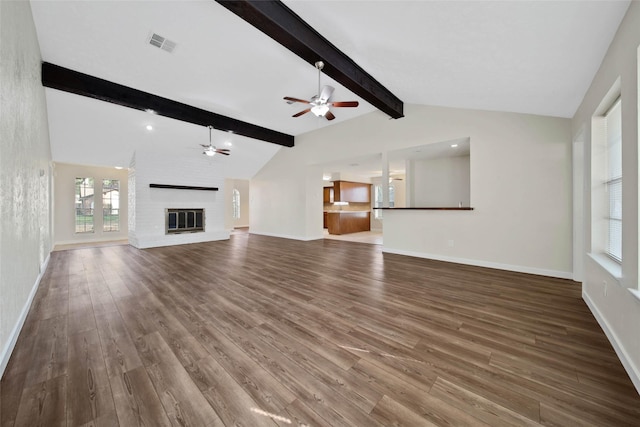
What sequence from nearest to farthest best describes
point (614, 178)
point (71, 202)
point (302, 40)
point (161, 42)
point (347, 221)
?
A: 1. point (614, 178)
2. point (302, 40)
3. point (161, 42)
4. point (71, 202)
5. point (347, 221)

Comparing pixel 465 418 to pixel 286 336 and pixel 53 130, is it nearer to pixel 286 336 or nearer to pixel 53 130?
pixel 286 336

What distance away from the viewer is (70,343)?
1.96 meters

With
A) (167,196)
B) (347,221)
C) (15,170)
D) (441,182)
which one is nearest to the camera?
(15,170)

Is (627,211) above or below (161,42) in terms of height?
below

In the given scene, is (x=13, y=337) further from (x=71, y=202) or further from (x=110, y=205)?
(x=110, y=205)

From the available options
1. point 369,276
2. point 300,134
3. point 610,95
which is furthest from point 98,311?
point 300,134

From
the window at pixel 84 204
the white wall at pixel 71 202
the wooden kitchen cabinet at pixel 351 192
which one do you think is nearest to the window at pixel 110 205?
the white wall at pixel 71 202

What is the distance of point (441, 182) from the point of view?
614 cm

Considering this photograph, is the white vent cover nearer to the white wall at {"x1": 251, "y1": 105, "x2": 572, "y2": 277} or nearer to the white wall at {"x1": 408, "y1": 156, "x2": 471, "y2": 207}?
the white wall at {"x1": 251, "y1": 105, "x2": 572, "y2": 277}

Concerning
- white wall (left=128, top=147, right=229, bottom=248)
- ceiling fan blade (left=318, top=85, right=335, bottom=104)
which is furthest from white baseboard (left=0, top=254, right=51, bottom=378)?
white wall (left=128, top=147, right=229, bottom=248)

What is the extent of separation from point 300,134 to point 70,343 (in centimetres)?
688

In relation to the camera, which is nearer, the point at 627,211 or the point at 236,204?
the point at 627,211

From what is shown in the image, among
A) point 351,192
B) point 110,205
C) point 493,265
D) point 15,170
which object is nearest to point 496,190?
point 493,265

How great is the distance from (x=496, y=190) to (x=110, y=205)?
454 inches
